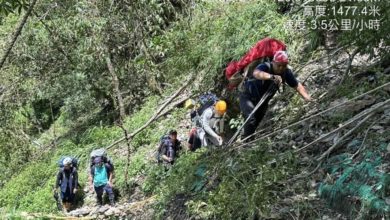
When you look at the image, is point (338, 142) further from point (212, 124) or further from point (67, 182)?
point (67, 182)

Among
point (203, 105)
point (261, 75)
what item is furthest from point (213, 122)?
point (261, 75)

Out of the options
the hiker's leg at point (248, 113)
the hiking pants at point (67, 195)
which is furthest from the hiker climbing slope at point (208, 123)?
the hiking pants at point (67, 195)

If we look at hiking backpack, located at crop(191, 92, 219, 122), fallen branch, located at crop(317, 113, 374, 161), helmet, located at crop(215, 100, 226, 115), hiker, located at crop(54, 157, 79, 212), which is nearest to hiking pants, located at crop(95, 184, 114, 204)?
hiker, located at crop(54, 157, 79, 212)

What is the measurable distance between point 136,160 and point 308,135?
560 cm

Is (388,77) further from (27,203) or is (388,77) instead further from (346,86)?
(27,203)

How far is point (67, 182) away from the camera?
10258mm

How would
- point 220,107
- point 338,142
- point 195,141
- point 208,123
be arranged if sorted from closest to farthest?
point 338,142
point 220,107
point 208,123
point 195,141

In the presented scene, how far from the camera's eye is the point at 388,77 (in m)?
5.77

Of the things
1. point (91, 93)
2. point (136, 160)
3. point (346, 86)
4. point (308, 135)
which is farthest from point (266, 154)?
point (91, 93)

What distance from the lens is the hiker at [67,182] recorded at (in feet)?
33.5

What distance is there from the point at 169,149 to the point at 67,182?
250 centimetres

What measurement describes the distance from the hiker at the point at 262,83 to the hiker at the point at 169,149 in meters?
2.81

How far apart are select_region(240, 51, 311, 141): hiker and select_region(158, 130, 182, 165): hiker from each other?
2.81 m

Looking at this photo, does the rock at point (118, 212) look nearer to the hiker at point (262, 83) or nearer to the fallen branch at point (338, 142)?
the hiker at point (262, 83)
